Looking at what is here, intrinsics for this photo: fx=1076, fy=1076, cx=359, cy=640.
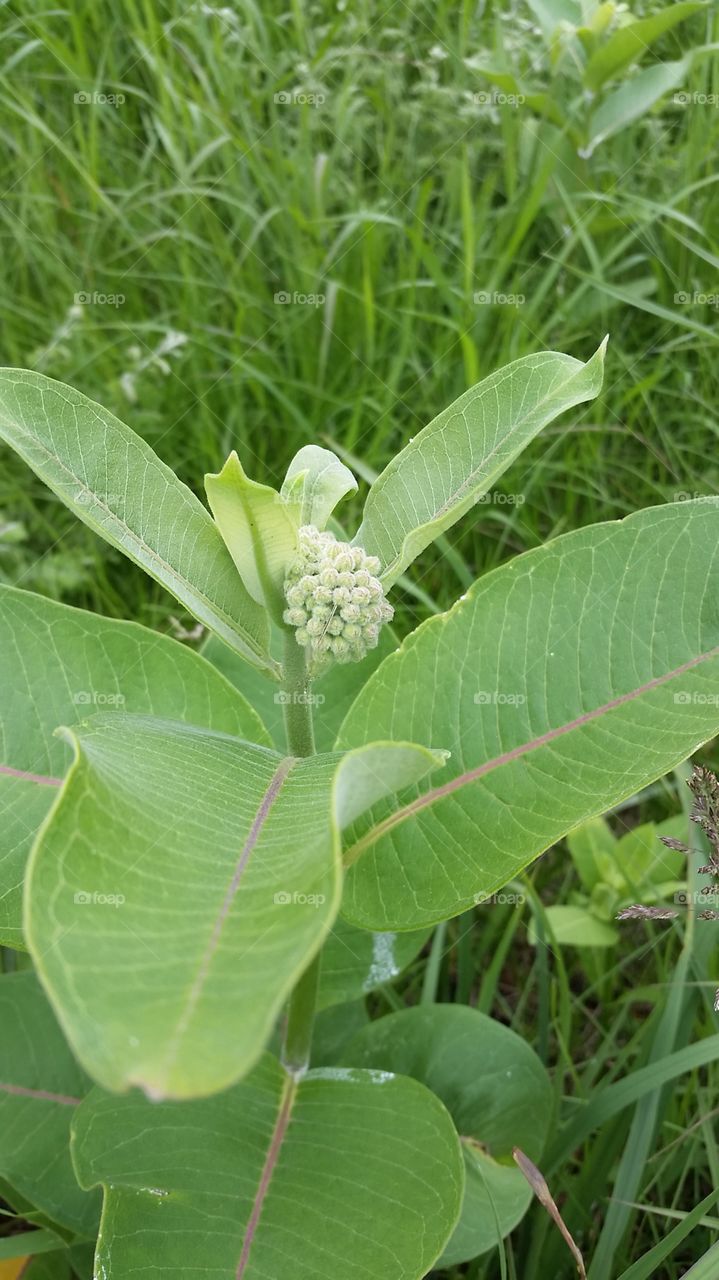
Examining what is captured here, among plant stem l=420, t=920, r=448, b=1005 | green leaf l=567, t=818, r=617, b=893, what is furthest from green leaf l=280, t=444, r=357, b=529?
green leaf l=567, t=818, r=617, b=893

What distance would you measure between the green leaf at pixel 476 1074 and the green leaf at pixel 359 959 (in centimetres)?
12

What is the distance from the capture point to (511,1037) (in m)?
1.72

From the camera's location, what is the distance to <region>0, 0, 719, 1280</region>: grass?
277 cm

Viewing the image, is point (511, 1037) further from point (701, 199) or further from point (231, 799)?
point (701, 199)

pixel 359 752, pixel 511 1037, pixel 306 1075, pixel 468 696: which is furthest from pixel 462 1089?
pixel 359 752

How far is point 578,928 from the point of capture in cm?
206

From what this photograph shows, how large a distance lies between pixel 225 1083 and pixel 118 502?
0.76m

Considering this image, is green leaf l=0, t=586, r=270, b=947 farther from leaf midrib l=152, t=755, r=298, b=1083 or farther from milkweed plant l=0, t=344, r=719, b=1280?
leaf midrib l=152, t=755, r=298, b=1083

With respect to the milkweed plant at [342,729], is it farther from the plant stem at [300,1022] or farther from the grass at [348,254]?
the grass at [348,254]

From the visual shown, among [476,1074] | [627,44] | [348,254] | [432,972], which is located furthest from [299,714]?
[627,44]

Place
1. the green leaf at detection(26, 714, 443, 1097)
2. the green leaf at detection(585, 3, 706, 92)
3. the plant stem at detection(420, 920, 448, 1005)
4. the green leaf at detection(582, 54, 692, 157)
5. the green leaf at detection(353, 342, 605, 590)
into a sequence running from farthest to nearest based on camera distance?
1. the green leaf at detection(582, 54, 692, 157)
2. the green leaf at detection(585, 3, 706, 92)
3. the plant stem at detection(420, 920, 448, 1005)
4. the green leaf at detection(353, 342, 605, 590)
5. the green leaf at detection(26, 714, 443, 1097)

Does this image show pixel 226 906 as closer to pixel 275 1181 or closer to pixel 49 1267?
pixel 275 1181

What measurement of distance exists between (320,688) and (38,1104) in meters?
0.76

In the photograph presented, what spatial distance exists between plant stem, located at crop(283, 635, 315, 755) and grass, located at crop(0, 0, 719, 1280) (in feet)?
3.52
